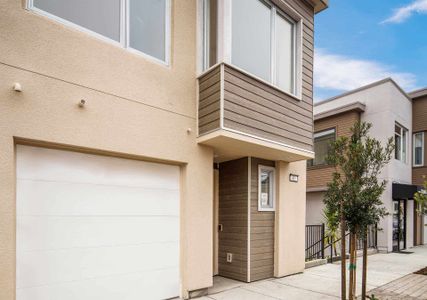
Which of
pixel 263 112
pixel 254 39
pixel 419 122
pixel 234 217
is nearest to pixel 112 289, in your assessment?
pixel 234 217

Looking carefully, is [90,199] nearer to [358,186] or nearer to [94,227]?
[94,227]

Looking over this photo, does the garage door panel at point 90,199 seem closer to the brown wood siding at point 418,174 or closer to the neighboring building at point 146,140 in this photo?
the neighboring building at point 146,140

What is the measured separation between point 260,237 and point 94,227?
351 centimetres

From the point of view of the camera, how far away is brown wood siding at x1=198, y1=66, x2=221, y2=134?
4664mm

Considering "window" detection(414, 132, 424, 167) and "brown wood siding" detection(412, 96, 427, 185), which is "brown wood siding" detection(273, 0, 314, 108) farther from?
"window" detection(414, 132, 424, 167)

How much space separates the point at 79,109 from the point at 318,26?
6.03m

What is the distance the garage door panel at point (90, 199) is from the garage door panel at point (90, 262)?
1.66 feet

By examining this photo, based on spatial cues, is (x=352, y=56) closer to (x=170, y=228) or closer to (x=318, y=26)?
(x=318, y=26)

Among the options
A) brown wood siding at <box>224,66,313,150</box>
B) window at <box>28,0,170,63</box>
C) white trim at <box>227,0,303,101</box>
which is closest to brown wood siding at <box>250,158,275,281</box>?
brown wood siding at <box>224,66,313,150</box>

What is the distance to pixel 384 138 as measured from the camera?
1155 cm

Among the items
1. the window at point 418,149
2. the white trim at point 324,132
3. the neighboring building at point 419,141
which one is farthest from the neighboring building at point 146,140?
the window at point 418,149

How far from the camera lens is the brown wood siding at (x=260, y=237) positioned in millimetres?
6043

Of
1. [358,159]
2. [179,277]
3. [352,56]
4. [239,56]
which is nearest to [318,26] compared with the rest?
[239,56]

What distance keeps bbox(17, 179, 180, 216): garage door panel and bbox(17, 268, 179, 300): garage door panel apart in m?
0.90
